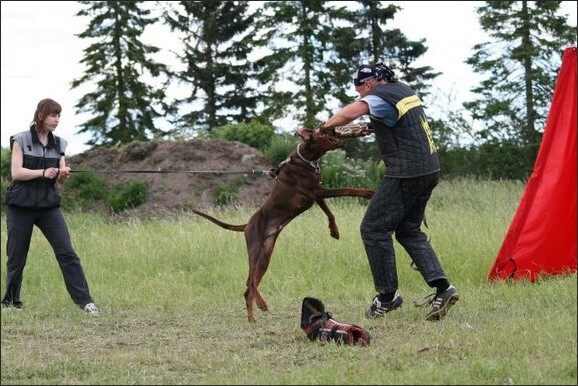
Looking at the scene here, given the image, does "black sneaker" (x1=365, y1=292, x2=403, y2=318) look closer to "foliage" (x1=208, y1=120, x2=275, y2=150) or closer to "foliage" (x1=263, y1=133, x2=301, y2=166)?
"foliage" (x1=263, y1=133, x2=301, y2=166)

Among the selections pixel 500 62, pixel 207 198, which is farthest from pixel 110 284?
pixel 500 62

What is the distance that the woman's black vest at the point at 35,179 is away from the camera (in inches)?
340

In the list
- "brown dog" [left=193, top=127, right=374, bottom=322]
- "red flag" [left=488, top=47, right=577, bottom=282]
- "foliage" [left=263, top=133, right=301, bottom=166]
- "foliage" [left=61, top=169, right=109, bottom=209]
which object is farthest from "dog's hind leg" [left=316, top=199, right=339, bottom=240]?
"foliage" [left=61, top=169, right=109, bottom=209]

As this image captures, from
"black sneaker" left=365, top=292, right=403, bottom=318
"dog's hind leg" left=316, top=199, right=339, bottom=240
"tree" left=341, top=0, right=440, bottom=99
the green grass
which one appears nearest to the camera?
the green grass

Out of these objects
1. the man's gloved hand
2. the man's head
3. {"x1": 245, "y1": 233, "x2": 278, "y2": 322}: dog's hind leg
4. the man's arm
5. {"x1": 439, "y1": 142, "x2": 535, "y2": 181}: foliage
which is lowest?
{"x1": 245, "y1": 233, "x2": 278, "y2": 322}: dog's hind leg

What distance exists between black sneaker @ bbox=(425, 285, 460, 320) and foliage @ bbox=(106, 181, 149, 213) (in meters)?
10.7

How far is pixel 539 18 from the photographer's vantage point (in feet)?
78.8

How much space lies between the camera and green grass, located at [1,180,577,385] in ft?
18.1

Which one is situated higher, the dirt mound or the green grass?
the dirt mound

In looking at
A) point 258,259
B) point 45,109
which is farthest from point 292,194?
point 45,109

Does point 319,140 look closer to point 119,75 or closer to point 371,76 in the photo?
point 371,76

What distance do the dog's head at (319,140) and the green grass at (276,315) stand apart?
141cm

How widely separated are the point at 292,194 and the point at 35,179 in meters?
2.75

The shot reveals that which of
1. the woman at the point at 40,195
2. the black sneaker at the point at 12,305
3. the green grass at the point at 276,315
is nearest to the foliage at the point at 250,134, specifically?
the green grass at the point at 276,315
